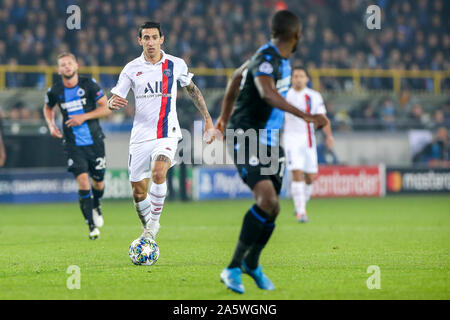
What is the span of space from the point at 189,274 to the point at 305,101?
23.4 ft

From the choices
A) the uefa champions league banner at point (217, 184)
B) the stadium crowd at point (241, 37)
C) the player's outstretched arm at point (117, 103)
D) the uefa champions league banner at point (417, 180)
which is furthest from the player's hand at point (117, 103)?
the uefa champions league banner at point (417, 180)

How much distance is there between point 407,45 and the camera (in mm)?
28984

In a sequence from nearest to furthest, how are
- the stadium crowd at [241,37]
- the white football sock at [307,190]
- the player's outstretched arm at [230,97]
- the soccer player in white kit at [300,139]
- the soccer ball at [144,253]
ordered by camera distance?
the player's outstretched arm at [230,97] < the soccer ball at [144,253] < the soccer player in white kit at [300,139] < the white football sock at [307,190] < the stadium crowd at [241,37]

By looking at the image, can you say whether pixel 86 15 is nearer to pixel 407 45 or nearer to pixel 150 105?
pixel 407 45

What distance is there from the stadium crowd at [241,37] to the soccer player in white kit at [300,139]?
28.6ft

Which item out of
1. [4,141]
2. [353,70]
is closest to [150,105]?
[4,141]

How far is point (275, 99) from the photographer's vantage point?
20.7ft

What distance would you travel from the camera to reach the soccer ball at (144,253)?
814 centimetres

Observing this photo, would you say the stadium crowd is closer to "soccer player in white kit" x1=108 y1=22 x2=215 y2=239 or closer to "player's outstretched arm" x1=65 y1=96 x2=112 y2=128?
"player's outstretched arm" x1=65 y1=96 x2=112 y2=128

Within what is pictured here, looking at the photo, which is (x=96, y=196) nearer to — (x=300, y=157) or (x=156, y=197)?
(x=156, y=197)

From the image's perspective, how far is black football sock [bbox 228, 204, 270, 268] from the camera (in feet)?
21.1

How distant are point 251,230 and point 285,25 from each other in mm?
1732

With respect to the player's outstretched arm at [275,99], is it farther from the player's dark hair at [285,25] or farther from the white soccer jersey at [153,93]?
the white soccer jersey at [153,93]

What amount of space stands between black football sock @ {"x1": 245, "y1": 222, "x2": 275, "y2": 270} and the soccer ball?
1.91 m
